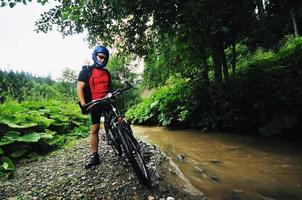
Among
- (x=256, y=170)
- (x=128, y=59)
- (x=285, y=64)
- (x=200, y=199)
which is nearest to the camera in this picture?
(x=200, y=199)

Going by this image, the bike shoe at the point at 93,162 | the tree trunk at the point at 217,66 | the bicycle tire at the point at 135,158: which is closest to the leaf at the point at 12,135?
the bike shoe at the point at 93,162

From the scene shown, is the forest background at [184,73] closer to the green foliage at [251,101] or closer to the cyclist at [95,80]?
the green foliage at [251,101]

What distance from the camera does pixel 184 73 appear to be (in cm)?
1024

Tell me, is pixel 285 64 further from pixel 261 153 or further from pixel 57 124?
pixel 57 124

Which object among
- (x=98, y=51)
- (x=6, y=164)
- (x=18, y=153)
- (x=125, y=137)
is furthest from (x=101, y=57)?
(x=18, y=153)

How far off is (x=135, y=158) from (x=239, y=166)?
7.04 ft

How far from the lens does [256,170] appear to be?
4867 mm

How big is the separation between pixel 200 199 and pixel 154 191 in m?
0.62

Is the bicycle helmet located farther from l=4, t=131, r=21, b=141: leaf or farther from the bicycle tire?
l=4, t=131, r=21, b=141: leaf

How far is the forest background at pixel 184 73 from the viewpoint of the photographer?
692cm

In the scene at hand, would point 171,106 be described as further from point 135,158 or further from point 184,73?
point 135,158

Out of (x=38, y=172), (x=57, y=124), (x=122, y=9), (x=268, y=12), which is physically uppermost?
(x=268, y=12)

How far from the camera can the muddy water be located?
392cm

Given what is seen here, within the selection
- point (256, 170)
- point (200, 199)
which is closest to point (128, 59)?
point (256, 170)
